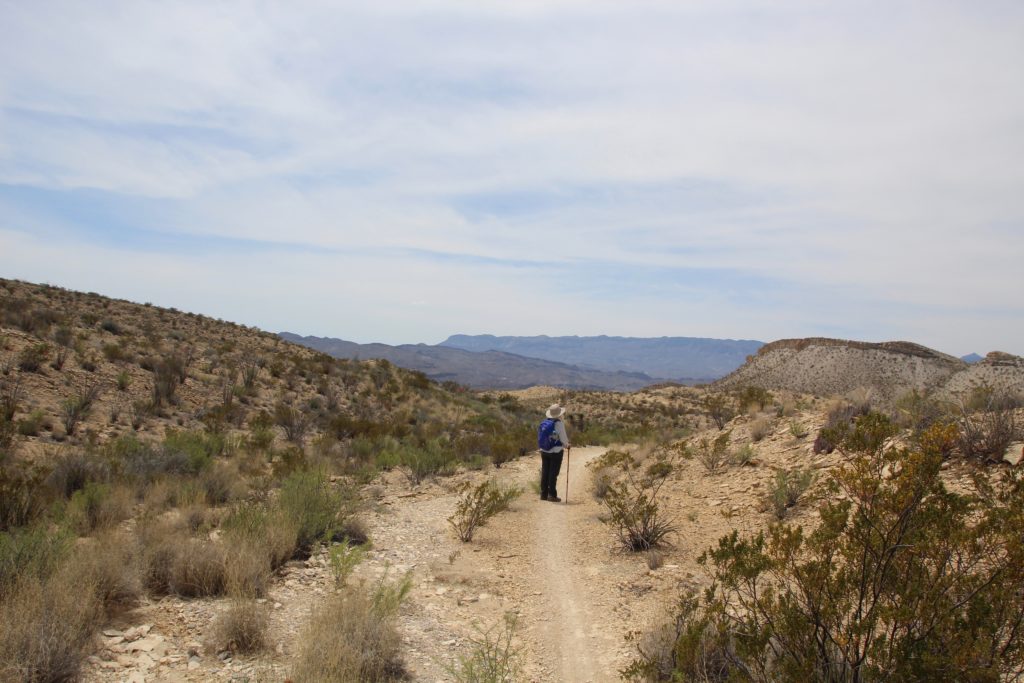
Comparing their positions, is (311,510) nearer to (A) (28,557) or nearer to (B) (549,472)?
(A) (28,557)

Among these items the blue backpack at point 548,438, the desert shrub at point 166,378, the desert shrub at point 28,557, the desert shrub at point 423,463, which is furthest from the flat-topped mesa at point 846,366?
the desert shrub at point 28,557

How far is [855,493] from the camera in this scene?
4027mm

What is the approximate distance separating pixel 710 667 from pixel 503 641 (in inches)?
84.8

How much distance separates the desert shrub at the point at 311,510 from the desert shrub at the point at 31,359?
12.9 m

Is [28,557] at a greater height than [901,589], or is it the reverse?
[901,589]

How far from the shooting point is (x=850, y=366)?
51.6 m

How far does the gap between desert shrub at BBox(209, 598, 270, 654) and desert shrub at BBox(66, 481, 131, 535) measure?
11.1 ft

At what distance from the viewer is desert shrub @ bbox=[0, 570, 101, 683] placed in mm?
4160

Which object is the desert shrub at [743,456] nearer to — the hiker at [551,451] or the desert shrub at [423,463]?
the hiker at [551,451]

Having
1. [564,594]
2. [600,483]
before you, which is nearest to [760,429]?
[600,483]

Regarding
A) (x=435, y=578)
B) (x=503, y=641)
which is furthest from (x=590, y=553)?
(x=503, y=641)

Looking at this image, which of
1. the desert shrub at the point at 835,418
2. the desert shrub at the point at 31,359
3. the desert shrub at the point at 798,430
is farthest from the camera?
the desert shrub at the point at 31,359

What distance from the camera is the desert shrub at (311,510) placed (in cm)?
792

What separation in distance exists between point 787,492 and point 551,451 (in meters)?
4.58
